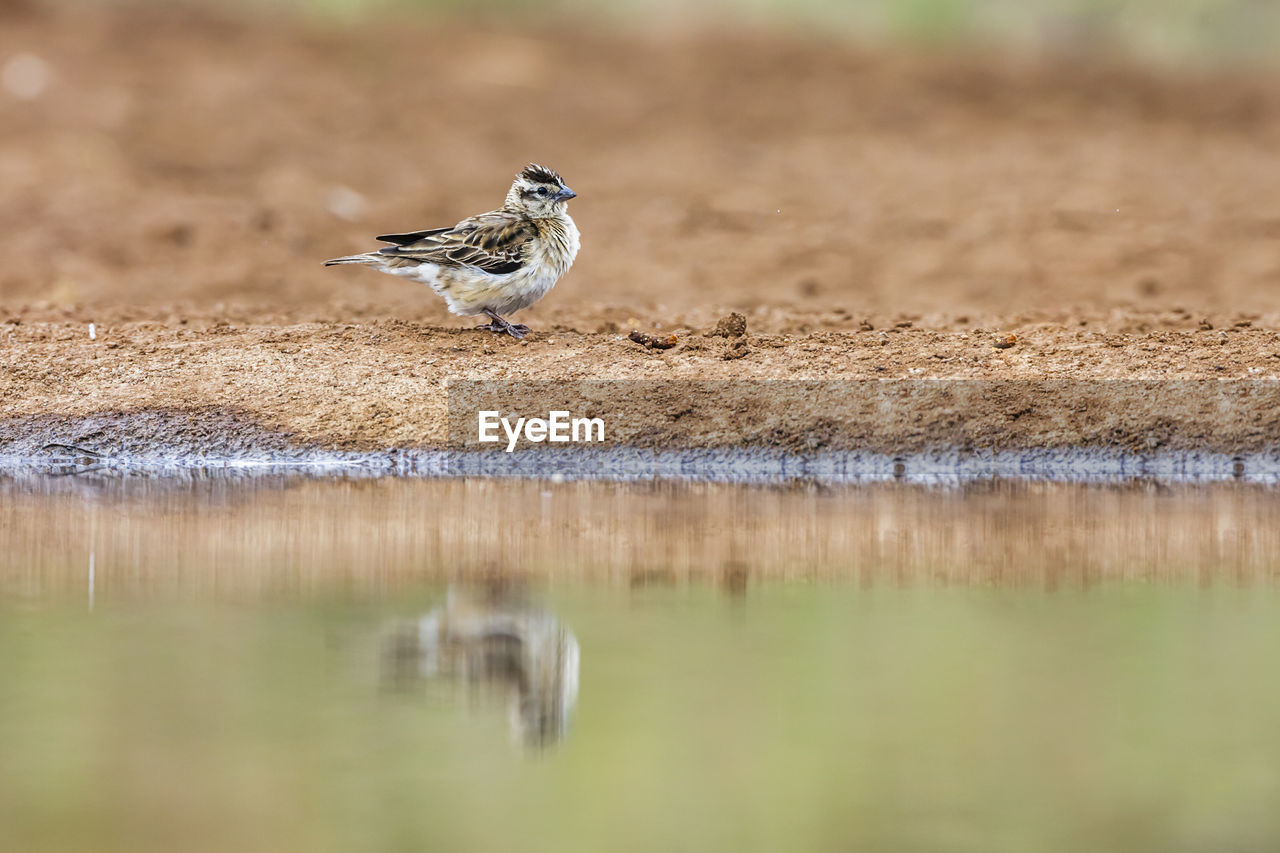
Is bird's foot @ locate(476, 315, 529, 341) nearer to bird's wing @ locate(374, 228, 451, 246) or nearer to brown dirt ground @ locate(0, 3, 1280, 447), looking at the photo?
brown dirt ground @ locate(0, 3, 1280, 447)

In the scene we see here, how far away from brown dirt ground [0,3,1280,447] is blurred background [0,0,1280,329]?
2.4 inches

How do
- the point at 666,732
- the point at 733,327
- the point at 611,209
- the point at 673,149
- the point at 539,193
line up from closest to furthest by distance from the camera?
the point at 666,732 < the point at 539,193 < the point at 733,327 < the point at 611,209 < the point at 673,149

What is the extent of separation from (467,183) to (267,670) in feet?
48.8

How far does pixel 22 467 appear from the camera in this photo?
10.7 meters

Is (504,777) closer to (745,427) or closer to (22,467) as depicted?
(745,427)

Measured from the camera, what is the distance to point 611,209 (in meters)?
19.3

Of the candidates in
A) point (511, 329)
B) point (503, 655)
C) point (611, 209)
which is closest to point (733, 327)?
point (511, 329)

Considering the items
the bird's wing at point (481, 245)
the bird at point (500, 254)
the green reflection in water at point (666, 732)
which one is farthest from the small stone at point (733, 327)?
the green reflection in water at point (666, 732)

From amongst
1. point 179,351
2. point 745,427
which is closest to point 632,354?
point 745,427

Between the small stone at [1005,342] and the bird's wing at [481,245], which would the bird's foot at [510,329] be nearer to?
the bird's wing at [481,245]

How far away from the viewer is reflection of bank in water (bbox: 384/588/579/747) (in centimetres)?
549

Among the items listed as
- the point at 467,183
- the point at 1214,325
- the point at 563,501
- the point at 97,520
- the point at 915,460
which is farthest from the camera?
the point at 467,183

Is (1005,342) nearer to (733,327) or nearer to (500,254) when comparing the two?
(733,327)

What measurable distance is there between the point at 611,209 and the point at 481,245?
27.3 ft
